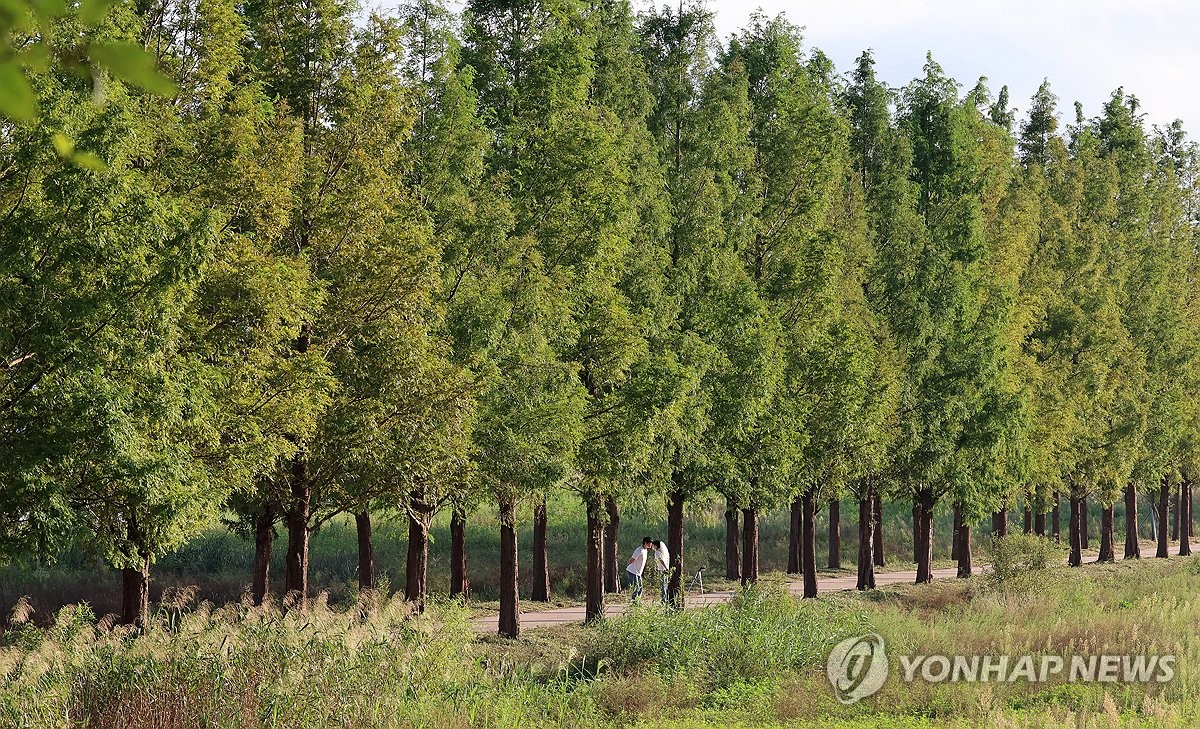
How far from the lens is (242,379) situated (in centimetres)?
1638

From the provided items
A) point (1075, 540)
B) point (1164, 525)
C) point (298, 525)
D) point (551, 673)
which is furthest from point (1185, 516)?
point (298, 525)

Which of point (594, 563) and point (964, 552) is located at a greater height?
point (594, 563)

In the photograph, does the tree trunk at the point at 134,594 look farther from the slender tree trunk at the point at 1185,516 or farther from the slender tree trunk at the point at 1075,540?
the slender tree trunk at the point at 1185,516

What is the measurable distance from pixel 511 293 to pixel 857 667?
964 centimetres

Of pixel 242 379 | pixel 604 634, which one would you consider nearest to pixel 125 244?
pixel 242 379

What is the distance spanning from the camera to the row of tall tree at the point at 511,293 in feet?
45.3

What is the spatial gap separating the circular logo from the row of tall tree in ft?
19.0

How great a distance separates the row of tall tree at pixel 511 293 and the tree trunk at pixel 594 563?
0.08 metres

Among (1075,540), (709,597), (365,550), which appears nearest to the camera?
(709,597)

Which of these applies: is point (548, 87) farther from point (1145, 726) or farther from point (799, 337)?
point (1145, 726)

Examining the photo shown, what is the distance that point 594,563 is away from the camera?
25.9 meters

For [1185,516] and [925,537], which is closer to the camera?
[925,537]

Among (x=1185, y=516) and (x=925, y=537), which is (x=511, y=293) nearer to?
(x=925, y=537)

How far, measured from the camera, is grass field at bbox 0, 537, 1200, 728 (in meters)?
11.1
